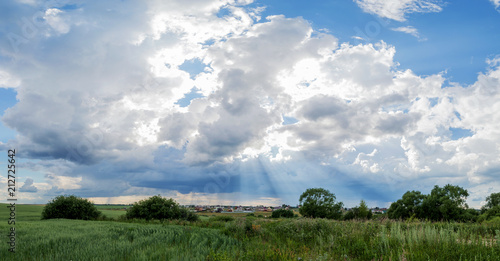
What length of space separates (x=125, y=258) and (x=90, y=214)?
51.1m

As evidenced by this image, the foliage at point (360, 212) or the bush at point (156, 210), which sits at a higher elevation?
the bush at point (156, 210)

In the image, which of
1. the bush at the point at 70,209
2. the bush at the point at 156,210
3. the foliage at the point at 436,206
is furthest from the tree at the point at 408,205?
the bush at the point at 70,209

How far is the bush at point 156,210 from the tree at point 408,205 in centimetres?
4919

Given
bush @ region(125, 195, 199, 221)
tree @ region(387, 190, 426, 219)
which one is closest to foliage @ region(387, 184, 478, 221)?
tree @ region(387, 190, 426, 219)

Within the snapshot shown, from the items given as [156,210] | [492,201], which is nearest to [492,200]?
[492,201]

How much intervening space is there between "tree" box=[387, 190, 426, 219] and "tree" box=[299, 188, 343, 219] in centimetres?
1347

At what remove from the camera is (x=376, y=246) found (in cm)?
1076

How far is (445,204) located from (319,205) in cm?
2855

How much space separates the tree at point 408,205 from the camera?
68.5m

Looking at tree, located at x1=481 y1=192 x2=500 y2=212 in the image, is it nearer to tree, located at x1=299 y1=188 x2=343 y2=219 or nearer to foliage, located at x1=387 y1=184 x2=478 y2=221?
foliage, located at x1=387 y1=184 x2=478 y2=221

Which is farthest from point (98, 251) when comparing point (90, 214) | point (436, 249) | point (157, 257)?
point (90, 214)

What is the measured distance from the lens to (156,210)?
50.5 meters

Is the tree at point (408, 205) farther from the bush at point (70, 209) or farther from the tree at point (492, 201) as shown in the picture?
the bush at point (70, 209)

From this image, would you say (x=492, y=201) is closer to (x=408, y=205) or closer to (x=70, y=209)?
(x=408, y=205)
